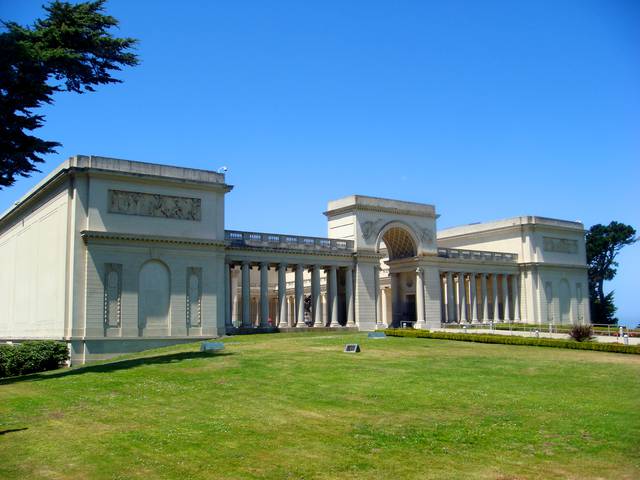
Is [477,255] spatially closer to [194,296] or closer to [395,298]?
[395,298]

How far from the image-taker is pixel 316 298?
2406 inches

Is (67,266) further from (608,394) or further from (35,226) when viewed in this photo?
(608,394)

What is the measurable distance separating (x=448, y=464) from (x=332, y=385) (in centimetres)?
989

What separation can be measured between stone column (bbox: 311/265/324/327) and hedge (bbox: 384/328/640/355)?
10693 mm

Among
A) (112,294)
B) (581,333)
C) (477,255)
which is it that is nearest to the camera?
(581,333)

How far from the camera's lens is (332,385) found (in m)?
24.9

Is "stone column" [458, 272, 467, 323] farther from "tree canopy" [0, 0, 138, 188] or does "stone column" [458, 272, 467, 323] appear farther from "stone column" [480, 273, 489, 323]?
"tree canopy" [0, 0, 138, 188]

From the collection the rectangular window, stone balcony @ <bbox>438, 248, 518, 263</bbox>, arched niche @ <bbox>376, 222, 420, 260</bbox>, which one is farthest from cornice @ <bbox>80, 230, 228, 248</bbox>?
stone balcony @ <bbox>438, 248, 518, 263</bbox>

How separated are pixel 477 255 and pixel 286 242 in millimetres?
25639

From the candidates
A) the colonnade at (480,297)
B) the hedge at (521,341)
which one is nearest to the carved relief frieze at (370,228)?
the colonnade at (480,297)

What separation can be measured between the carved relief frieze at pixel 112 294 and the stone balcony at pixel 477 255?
119ft

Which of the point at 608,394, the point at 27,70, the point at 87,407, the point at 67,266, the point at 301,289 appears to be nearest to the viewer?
the point at 87,407

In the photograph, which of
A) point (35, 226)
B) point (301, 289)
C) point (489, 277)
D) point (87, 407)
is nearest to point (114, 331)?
point (35, 226)

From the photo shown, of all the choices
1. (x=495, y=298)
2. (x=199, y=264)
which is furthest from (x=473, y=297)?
(x=199, y=264)
